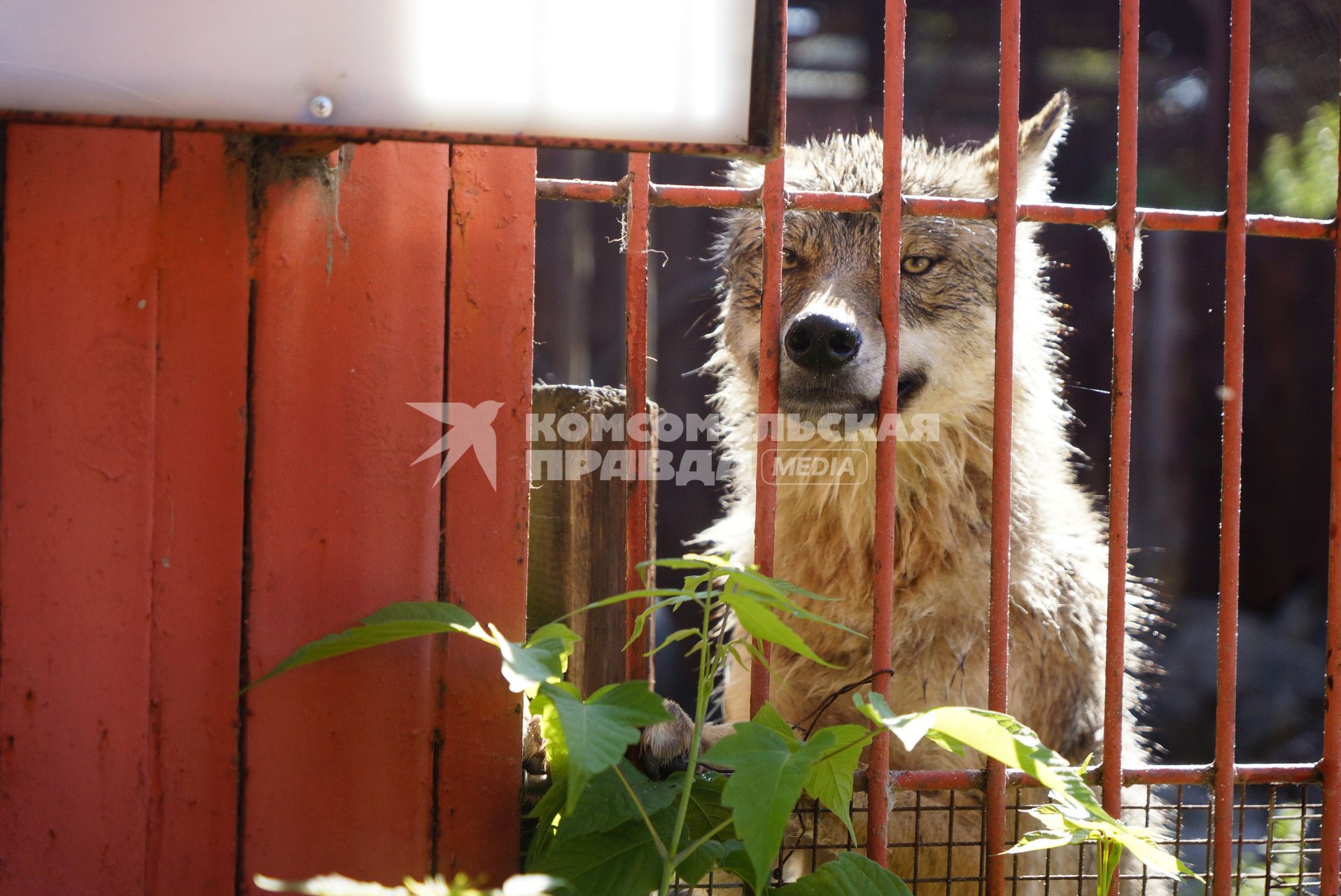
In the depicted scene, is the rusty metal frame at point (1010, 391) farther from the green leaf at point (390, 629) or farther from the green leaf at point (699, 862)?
the green leaf at point (390, 629)

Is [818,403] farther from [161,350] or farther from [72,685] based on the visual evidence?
[72,685]

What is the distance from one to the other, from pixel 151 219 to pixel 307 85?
38cm

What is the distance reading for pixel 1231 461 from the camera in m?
1.87

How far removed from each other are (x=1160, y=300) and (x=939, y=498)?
5.08 metres

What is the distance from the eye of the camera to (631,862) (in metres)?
1.43

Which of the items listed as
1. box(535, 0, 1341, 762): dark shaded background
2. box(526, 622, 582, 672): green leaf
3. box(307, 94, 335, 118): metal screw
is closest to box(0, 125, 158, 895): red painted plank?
box(307, 94, 335, 118): metal screw

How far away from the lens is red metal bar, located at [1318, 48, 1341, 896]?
184cm

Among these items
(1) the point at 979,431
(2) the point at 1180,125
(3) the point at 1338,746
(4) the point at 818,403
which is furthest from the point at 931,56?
(3) the point at 1338,746

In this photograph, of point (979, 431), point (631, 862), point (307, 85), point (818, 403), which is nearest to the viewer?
point (307, 85)

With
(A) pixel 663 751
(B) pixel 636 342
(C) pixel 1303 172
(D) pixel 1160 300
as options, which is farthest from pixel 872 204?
(D) pixel 1160 300

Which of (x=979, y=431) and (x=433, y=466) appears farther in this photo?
(x=979, y=431)

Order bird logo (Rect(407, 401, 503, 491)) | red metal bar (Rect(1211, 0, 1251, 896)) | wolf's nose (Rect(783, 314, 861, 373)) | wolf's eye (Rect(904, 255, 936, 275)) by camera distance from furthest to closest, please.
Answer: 1. wolf's eye (Rect(904, 255, 936, 275))
2. wolf's nose (Rect(783, 314, 861, 373))
3. red metal bar (Rect(1211, 0, 1251, 896))
4. bird logo (Rect(407, 401, 503, 491))

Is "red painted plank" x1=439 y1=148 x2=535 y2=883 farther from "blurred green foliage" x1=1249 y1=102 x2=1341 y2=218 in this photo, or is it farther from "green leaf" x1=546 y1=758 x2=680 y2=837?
"blurred green foliage" x1=1249 y1=102 x2=1341 y2=218

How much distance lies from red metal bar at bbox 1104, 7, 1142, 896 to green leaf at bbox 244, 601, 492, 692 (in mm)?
1094
